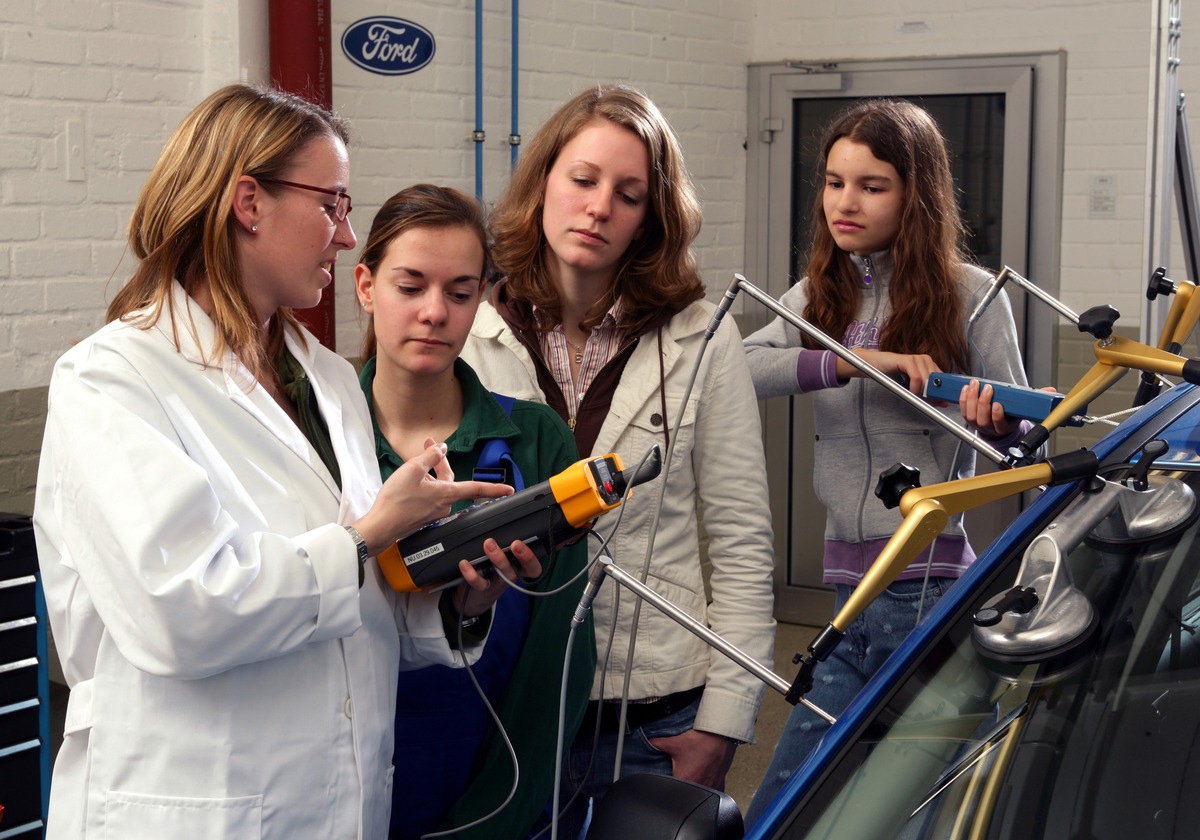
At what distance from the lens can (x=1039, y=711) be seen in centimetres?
107

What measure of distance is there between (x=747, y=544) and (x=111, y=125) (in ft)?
5.76

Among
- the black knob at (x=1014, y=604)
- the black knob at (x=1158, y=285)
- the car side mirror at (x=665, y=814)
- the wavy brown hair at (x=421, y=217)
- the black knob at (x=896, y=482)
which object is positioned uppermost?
the wavy brown hair at (x=421, y=217)

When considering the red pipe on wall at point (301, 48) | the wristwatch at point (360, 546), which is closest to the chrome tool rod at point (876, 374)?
the wristwatch at point (360, 546)

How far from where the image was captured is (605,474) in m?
1.34

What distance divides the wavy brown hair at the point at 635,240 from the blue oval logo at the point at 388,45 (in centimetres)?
157

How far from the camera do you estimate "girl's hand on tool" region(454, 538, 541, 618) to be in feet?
4.44

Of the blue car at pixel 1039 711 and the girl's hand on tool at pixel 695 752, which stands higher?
the blue car at pixel 1039 711

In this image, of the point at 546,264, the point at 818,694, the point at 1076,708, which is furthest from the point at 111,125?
the point at 1076,708

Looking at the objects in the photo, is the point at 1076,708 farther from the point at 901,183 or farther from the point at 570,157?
the point at 901,183

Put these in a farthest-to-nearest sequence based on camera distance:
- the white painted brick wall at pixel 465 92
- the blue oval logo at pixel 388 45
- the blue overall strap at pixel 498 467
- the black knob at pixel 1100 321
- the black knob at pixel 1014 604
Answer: the blue oval logo at pixel 388 45 < the white painted brick wall at pixel 465 92 < the blue overall strap at pixel 498 467 < the black knob at pixel 1100 321 < the black knob at pixel 1014 604

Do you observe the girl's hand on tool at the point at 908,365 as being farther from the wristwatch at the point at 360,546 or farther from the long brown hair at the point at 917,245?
the wristwatch at the point at 360,546

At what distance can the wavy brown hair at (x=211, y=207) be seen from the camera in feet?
4.08

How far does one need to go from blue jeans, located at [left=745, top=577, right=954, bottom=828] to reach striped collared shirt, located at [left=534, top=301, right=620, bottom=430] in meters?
0.51

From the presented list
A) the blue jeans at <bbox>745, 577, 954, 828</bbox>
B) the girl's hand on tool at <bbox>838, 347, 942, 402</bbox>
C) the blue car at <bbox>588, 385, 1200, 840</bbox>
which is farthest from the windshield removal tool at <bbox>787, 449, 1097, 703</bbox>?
the blue jeans at <bbox>745, 577, 954, 828</bbox>
